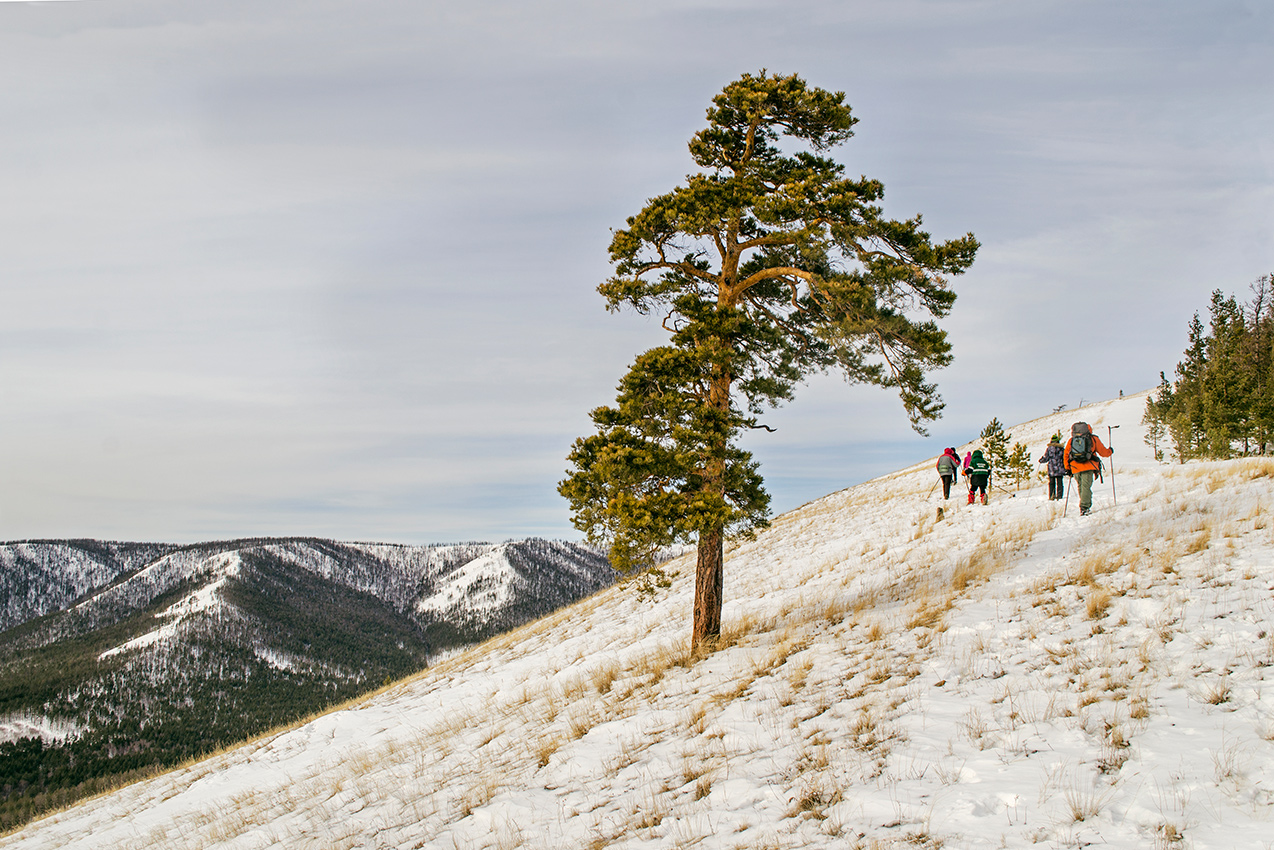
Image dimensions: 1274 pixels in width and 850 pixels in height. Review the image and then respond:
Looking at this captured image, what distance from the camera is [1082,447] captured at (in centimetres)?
1513

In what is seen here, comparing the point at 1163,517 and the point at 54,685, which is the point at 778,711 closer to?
the point at 1163,517

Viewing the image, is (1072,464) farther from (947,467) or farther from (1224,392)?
(1224,392)

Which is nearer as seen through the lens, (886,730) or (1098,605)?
(886,730)

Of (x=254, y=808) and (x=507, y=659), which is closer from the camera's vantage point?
(x=254, y=808)

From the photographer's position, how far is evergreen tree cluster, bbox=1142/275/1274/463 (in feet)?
129

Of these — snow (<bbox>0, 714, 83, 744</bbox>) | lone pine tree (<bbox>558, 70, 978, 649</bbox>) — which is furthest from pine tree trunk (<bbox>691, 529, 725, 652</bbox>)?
snow (<bbox>0, 714, 83, 744</bbox>)

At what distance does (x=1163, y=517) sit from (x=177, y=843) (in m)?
18.3

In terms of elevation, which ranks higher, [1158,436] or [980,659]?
[1158,436]

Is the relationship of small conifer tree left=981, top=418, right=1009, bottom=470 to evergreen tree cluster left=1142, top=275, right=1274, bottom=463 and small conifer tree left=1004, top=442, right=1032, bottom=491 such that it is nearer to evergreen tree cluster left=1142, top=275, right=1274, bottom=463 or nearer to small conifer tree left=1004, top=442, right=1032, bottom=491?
small conifer tree left=1004, top=442, right=1032, bottom=491

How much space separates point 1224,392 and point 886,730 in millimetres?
47668

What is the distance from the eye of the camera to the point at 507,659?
19922mm

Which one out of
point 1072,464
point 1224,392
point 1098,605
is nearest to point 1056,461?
point 1072,464

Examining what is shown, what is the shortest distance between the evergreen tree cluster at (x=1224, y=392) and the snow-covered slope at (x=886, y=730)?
3089cm

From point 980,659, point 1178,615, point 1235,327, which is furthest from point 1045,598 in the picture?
point 1235,327
